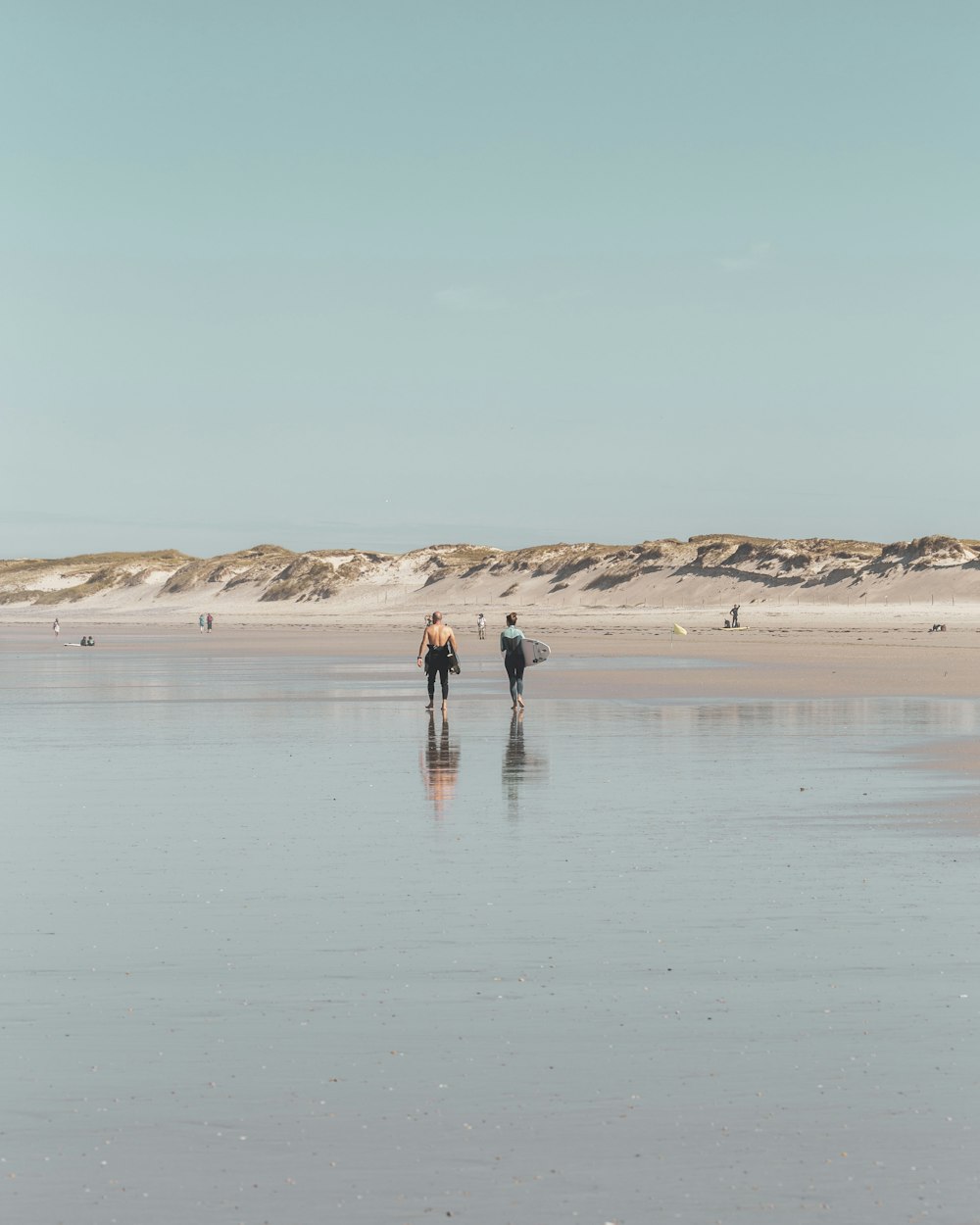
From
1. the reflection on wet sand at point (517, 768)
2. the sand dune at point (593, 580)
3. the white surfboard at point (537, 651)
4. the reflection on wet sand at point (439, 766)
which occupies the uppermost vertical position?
the sand dune at point (593, 580)

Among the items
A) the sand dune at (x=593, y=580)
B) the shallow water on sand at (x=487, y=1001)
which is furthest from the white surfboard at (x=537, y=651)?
the sand dune at (x=593, y=580)

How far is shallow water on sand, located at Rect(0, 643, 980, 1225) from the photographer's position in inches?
215

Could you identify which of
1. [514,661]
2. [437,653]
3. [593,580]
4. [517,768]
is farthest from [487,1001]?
[593,580]

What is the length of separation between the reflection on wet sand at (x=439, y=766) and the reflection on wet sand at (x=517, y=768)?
0.56 meters

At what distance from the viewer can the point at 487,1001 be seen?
780 cm

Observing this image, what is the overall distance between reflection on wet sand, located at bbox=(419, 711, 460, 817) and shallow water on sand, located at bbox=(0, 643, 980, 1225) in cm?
21

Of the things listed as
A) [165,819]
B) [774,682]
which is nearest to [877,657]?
[774,682]

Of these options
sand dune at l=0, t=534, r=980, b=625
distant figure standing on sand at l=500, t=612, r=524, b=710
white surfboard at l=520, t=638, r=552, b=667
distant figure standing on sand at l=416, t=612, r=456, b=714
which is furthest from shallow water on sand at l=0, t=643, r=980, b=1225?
sand dune at l=0, t=534, r=980, b=625

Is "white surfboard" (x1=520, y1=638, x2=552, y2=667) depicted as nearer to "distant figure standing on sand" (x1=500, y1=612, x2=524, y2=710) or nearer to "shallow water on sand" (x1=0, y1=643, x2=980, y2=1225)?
"distant figure standing on sand" (x1=500, y1=612, x2=524, y2=710)

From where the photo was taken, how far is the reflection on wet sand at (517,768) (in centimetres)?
1597

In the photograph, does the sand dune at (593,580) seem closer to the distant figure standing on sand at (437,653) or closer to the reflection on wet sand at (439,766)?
the distant figure standing on sand at (437,653)

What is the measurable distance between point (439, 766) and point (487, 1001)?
10968 mm

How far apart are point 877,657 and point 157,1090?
156ft

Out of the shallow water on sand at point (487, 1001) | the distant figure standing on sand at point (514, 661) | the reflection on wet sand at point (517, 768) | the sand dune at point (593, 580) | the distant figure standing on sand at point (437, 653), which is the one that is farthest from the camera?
the sand dune at point (593, 580)
